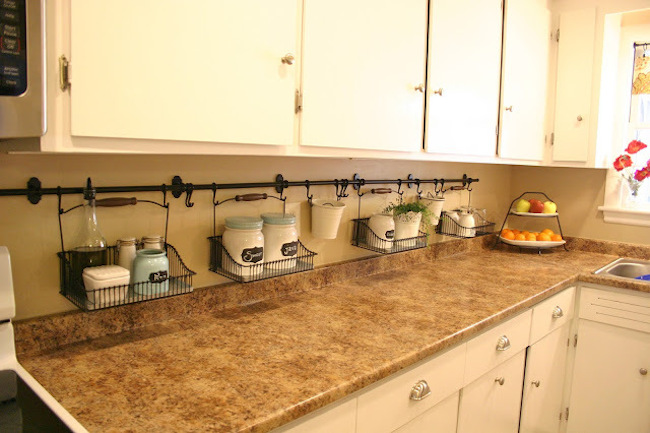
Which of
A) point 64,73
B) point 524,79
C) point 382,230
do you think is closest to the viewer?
point 64,73

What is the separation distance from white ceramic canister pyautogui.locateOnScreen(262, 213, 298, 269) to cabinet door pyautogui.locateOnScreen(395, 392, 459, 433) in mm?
603

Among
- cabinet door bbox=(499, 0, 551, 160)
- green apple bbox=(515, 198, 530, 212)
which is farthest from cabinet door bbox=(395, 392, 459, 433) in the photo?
green apple bbox=(515, 198, 530, 212)

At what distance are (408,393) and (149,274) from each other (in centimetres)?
76

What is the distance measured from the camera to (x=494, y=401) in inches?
72.2

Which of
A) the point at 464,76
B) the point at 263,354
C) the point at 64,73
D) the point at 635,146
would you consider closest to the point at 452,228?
the point at 464,76

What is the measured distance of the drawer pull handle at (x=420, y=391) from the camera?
1.37 metres

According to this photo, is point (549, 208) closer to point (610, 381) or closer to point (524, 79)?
point (524, 79)

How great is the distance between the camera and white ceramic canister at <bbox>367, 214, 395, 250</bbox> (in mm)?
2023

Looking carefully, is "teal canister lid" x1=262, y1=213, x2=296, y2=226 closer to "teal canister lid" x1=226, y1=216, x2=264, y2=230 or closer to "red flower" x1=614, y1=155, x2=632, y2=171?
"teal canister lid" x1=226, y1=216, x2=264, y2=230

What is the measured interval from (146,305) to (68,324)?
21cm

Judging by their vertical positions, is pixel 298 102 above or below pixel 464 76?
below

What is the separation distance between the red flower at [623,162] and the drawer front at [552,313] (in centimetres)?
90

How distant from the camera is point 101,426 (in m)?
0.92

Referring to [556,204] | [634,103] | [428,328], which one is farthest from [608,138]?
[428,328]
